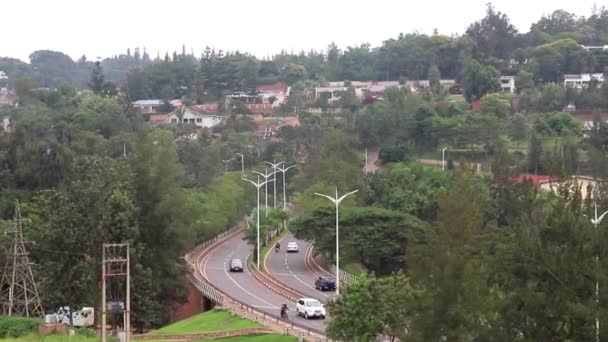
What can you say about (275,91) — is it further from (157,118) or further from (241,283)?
(241,283)

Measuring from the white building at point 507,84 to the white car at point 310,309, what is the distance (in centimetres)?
7028

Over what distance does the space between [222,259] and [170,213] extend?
11.5 meters

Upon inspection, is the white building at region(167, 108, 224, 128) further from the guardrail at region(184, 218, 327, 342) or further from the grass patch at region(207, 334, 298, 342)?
the grass patch at region(207, 334, 298, 342)

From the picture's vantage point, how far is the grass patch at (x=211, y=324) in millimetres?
37031

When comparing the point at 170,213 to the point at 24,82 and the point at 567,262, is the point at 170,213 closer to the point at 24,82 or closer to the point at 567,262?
the point at 567,262

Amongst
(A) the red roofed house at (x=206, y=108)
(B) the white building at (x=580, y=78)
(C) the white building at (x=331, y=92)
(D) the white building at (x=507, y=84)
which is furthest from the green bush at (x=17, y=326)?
(C) the white building at (x=331, y=92)

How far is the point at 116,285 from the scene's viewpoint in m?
40.7

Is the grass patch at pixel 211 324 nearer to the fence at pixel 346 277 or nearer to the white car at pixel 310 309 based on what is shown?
the white car at pixel 310 309

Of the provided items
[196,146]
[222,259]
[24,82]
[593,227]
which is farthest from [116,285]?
[24,82]

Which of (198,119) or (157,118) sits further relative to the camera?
(157,118)

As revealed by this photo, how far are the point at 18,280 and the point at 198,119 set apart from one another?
6977 centimetres

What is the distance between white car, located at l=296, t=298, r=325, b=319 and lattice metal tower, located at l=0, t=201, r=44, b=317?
10163mm

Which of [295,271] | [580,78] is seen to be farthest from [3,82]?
[295,271]

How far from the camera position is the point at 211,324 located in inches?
1526
